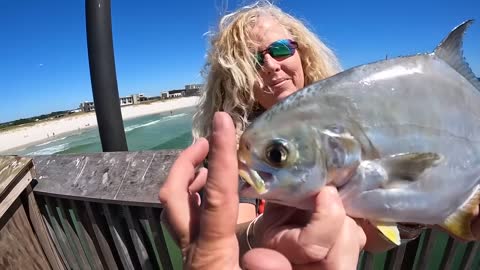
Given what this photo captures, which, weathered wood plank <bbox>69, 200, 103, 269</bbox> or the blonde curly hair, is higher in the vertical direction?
the blonde curly hair

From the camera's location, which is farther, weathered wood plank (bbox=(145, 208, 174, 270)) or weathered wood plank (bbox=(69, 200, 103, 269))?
weathered wood plank (bbox=(69, 200, 103, 269))

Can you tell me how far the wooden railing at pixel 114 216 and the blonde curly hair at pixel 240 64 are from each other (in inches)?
27.2

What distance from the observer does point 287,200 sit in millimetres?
1061

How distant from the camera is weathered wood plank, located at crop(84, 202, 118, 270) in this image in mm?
2627

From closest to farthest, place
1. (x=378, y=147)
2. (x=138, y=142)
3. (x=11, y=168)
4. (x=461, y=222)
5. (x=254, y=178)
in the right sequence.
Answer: (x=254, y=178)
(x=378, y=147)
(x=461, y=222)
(x=11, y=168)
(x=138, y=142)

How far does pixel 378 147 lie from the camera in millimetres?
1148

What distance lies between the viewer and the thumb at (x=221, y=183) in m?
0.90

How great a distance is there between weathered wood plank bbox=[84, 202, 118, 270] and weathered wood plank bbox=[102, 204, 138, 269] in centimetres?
13

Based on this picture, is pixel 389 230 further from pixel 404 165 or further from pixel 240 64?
pixel 240 64

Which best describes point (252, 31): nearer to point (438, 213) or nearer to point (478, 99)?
point (478, 99)

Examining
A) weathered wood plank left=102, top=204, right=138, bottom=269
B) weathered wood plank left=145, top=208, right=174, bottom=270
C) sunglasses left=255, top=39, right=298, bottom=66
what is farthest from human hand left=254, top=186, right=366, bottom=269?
sunglasses left=255, top=39, right=298, bottom=66

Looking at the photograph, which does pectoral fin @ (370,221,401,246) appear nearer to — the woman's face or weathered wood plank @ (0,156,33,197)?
the woman's face

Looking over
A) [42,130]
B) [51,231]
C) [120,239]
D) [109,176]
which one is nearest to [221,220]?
[109,176]

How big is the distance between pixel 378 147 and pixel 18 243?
2.59 meters
